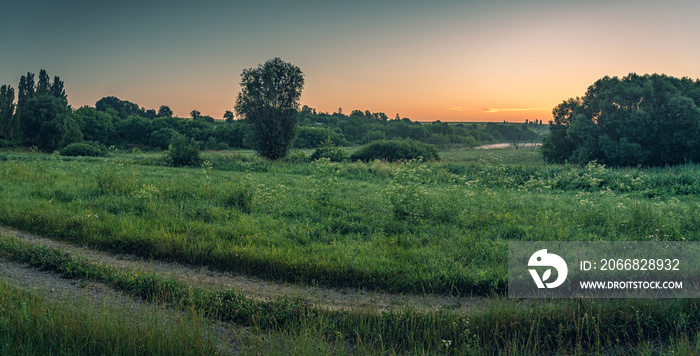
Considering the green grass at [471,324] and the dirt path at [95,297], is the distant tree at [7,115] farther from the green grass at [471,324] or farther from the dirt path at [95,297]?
the green grass at [471,324]

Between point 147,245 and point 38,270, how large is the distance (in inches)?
77.1

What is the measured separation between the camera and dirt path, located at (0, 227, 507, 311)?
6484mm

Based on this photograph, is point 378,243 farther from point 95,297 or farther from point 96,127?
point 96,127

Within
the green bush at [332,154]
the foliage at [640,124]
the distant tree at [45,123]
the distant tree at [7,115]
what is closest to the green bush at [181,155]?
the green bush at [332,154]

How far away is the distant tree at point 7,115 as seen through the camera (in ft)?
204

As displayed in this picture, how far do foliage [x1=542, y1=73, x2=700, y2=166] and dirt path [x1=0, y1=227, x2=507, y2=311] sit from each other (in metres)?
37.5

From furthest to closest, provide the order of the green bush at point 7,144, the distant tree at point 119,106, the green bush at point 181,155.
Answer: the distant tree at point 119,106 → the green bush at point 7,144 → the green bush at point 181,155

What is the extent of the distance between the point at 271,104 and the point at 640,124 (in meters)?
35.2

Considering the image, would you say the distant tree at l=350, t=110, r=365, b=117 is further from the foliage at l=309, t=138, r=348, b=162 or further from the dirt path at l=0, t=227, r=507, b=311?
the dirt path at l=0, t=227, r=507, b=311

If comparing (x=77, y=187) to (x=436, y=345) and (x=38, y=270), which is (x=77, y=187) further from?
(x=436, y=345)

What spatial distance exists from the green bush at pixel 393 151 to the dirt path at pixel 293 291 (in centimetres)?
3699

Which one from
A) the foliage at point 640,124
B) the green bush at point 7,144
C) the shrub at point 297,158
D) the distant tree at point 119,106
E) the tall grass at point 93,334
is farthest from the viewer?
the distant tree at point 119,106

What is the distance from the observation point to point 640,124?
120 feet

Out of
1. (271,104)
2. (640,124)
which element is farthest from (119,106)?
(640,124)
